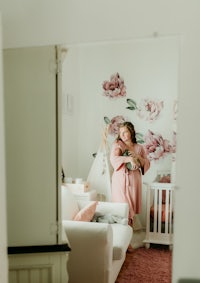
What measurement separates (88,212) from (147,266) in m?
0.39

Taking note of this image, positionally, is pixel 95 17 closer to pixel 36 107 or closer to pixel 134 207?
pixel 36 107

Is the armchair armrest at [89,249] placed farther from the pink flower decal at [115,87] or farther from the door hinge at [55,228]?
the pink flower decal at [115,87]

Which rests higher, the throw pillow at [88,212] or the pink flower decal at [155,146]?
the pink flower decal at [155,146]

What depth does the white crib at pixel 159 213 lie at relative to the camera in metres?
1.17

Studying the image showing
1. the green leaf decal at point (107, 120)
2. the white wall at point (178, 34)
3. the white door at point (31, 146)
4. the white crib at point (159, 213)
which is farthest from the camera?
the green leaf decal at point (107, 120)

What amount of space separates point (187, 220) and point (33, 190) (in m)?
0.71

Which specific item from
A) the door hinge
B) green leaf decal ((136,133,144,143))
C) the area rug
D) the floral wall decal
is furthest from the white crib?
the door hinge

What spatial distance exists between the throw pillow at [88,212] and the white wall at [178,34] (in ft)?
1.56

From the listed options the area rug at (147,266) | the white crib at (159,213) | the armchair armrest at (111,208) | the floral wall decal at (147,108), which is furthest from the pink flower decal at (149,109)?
the area rug at (147,266)

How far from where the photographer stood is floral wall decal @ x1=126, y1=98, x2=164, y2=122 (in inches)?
48.2

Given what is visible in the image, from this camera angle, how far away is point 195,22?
1.05 meters

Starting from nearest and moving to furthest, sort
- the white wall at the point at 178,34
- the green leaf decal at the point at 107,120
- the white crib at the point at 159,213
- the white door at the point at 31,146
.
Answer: the white wall at the point at 178,34, the white crib at the point at 159,213, the white door at the point at 31,146, the green leaf decal at the point at 107,120

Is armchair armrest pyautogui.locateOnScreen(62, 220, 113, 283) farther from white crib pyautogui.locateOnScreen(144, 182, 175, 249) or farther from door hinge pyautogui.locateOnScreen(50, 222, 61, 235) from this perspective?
white crib pyautogui.locateOnScreen(144, 182, 175, 249)

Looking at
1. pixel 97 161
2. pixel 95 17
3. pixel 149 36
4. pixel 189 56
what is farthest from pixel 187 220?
pixel 95 17
